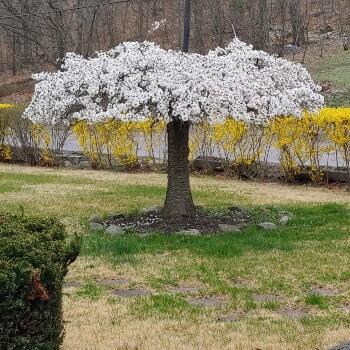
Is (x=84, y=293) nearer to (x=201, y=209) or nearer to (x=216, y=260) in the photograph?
(x=216, y=260)

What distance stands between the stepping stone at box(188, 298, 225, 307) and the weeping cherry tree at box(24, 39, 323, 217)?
8.11 ft

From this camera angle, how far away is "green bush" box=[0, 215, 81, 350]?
3.08m

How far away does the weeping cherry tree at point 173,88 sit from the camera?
7.33 metres

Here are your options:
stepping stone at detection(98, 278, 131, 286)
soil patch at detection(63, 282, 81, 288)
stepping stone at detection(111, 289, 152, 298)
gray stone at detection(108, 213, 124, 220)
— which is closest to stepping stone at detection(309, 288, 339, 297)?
stepping stone at detection(111, 289, 152, 298)

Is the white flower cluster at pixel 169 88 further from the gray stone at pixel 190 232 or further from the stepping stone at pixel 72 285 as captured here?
the stepping stone at pixel 72 285

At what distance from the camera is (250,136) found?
14008mm

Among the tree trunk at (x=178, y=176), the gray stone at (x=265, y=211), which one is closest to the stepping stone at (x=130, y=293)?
the tree trunk at (x=178, y=176)

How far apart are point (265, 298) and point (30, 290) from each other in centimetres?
288

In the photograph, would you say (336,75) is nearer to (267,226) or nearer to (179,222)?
(267,226)

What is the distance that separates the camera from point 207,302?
5.43 m

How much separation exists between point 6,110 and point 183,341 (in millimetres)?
13700

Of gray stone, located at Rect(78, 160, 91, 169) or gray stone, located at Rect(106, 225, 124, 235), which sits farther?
gray stone, located at Rect(78, 160, 91, 169)

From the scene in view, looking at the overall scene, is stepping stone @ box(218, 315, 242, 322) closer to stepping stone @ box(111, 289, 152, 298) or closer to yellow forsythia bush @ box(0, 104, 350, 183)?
stepping stone @ box(111, 289, 152, 298)

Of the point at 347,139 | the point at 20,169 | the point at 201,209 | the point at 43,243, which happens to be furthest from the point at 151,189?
the point at 43,243
